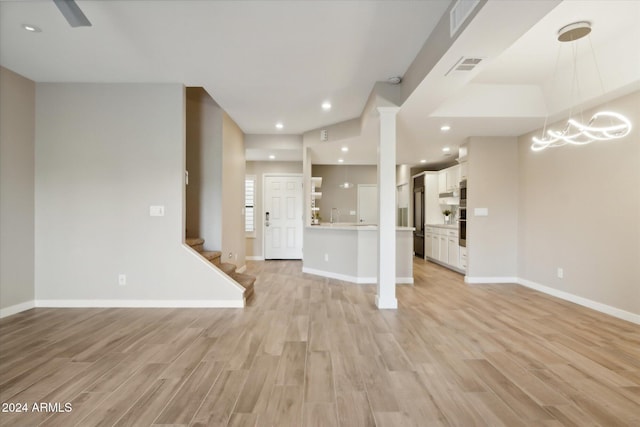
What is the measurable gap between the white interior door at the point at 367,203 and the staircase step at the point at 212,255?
17.2ft

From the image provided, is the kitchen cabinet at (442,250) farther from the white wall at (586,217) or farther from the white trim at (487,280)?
the white wall at (586,217)

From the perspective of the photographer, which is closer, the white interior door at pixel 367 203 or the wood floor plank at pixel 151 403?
the wood floor plank at pixel 151 403

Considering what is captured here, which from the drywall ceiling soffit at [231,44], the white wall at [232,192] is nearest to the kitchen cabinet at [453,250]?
the drywall ceiling soffit at [231,44]

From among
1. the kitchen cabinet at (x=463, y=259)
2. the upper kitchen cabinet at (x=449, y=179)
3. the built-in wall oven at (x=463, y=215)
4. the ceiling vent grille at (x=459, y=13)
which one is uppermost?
the ceiling vent grille at (x=459, y=13)

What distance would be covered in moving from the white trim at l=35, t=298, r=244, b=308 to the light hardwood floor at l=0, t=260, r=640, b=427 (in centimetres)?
14

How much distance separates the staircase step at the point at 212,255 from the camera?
4301mm

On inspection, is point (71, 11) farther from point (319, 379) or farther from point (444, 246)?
point (444, 246)

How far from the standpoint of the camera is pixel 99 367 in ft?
7.62

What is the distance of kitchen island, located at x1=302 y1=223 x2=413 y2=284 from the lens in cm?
536

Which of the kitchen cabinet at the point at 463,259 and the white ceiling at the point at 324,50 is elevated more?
the white ceiling at the point at 324,50

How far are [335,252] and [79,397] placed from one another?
425 centimetres

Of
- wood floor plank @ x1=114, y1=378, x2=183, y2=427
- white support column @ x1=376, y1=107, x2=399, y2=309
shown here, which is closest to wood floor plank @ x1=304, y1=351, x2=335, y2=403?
wood floor plank @ x1=114, y1=378, x2=183, y2=427

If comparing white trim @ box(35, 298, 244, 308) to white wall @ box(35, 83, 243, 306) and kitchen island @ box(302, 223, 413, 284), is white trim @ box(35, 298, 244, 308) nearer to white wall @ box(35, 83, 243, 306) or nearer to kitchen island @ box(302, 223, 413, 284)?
white wall @ box(35, 83, 243, 306)

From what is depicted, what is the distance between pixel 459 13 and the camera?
2.24 m
